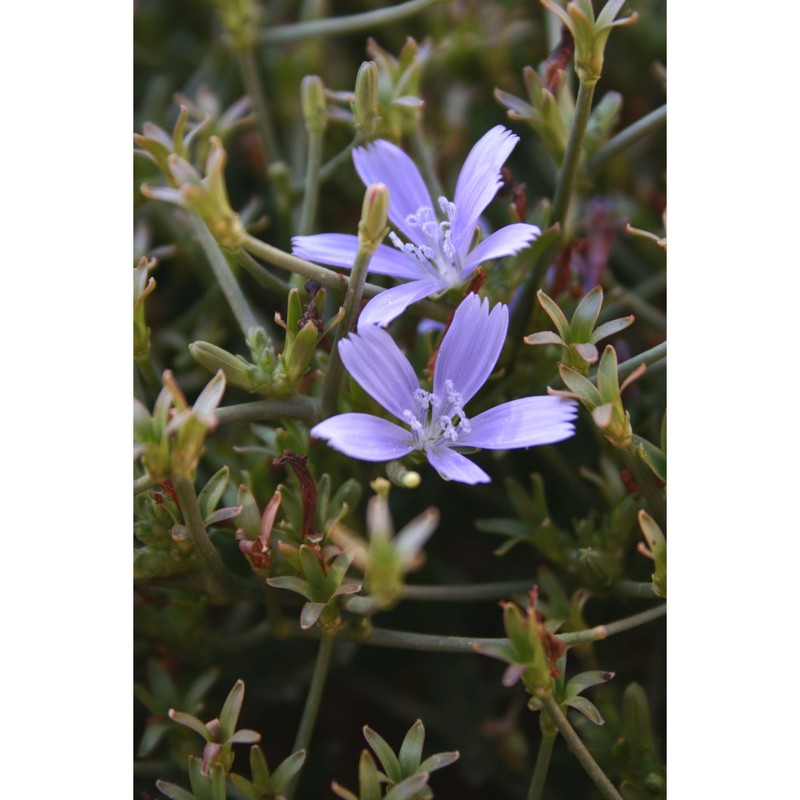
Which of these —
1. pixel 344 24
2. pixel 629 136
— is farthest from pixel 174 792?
pixel 344 24

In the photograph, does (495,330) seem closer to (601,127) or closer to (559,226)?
(559,226)

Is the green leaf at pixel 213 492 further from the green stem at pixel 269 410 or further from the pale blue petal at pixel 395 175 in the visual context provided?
the pale blue petal at pixel 395 175

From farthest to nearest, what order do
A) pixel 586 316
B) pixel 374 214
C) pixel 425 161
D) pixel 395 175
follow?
pixel 425 161 < pixel 395 175 < pixel 586 316 < pixel 374 214

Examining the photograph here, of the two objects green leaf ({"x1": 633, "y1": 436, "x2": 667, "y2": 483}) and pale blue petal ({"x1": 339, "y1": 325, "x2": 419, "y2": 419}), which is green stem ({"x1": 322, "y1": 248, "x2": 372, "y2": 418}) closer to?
pale blue petal ({"x1": 339, "y1": 325, "x2": 419, "y2": 419})

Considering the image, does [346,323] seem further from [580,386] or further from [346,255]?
[580,386]

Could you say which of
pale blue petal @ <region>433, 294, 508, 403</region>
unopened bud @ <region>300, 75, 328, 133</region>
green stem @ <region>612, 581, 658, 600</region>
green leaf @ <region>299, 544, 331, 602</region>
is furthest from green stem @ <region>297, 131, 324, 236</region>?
green stem @ <region>612, 581, 658, 600</region>

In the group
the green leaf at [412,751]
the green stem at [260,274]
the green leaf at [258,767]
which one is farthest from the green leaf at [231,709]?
the green stem at [260,274]
